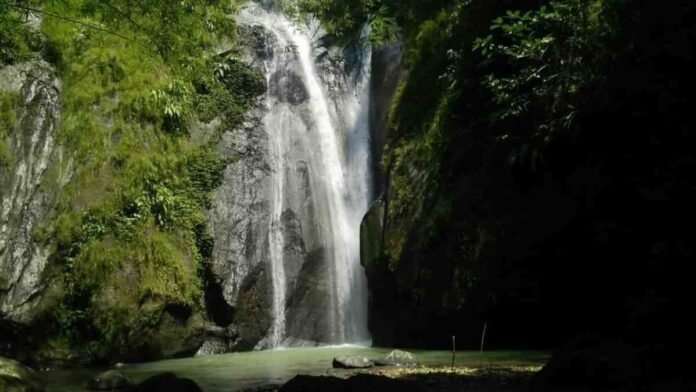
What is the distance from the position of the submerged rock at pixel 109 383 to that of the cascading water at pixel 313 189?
18.5ft

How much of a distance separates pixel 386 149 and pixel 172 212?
472cm

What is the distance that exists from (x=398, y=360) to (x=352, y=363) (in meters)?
0.67

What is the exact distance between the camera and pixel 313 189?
617 inches

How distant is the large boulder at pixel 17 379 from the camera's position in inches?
253

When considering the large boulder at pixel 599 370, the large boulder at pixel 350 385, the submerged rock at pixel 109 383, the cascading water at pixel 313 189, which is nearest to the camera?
the large boulder at pixel 599 370

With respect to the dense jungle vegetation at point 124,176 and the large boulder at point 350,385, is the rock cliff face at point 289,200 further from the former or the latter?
the large boulder at point 350,385

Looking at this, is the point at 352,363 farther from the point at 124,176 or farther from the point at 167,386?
the point at 124,176

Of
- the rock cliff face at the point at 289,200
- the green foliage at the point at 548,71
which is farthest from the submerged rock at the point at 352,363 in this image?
the rock cliff face at the point at 289,200

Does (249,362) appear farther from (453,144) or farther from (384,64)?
(384,64)

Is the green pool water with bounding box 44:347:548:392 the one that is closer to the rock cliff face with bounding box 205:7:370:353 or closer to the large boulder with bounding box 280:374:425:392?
the rock cliff face with bounding box 205:7:370:353

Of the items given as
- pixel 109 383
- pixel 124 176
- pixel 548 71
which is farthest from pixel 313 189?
pixel 109 383

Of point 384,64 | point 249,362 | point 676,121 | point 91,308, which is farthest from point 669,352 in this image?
point 384,64

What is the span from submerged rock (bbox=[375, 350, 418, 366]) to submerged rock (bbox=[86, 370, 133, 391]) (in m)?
3.16

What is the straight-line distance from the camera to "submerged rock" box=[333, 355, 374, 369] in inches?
314
